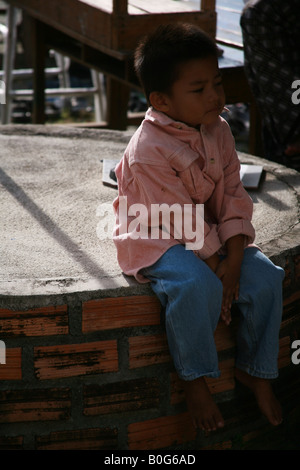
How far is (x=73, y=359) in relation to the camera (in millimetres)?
1907

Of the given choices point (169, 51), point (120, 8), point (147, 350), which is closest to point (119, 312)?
point (147, 350)

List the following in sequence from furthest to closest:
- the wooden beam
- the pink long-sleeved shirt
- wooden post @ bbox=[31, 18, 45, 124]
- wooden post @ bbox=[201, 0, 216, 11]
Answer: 1. wooden post @ bbox=[31, 18, 45, 124]
2. wooden post @ bbox=[201, 0, 216, 11]
3. the wooden beam
4. the pink long-sleeved shirt

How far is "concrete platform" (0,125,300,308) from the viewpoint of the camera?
6.63ft

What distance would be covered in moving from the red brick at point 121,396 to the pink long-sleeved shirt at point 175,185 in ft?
1.03

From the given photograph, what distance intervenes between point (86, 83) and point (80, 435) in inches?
264

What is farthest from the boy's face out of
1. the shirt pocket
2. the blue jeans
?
the blue jeans

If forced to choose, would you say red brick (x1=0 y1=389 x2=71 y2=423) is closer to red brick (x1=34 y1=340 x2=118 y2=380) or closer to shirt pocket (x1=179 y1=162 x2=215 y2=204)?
red brick (x1=34 y1=340 x2=118 y2=380)

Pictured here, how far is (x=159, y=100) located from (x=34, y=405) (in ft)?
3.10

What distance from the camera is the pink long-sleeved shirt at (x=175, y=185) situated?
1.94 metres

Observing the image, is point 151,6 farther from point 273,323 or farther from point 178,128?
point 273,323

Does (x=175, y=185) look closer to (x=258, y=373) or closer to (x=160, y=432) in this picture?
(x=258, y=373)

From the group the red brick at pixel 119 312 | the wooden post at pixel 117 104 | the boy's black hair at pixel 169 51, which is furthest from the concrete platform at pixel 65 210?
the wooden post at pixel 117 104

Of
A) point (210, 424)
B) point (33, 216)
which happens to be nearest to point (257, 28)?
point (33, 216)

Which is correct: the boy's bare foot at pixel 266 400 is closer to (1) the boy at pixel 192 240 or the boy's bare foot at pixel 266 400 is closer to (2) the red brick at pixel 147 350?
(1) the boy at pixel 192 240
